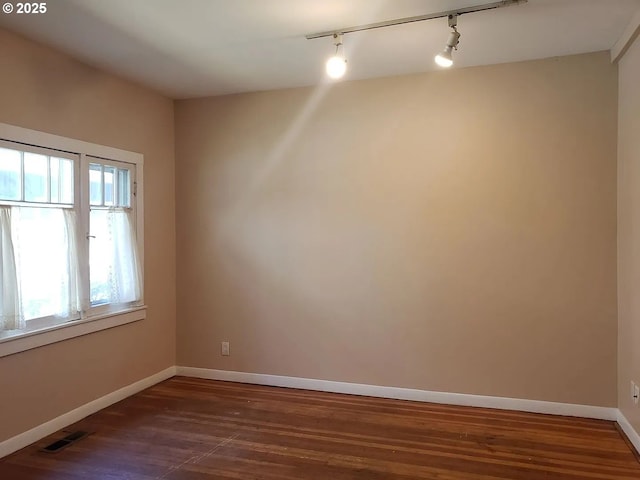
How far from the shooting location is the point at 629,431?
3.02 metres

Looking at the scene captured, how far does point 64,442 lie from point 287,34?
303 centimetres

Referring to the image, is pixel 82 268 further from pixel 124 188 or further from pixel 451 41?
pixel 451 41

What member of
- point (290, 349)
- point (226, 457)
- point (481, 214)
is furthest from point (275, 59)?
point (226, 457)

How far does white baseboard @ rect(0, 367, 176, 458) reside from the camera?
292cm

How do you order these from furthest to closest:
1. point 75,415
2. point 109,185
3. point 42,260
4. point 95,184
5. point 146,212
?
point 146,212 → point 109,185 → point 95,184 → point 75,415 → point 42,260

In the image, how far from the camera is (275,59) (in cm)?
342

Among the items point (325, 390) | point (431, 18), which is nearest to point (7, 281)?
point (325, 390)

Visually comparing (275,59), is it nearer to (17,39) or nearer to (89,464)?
(17,39)

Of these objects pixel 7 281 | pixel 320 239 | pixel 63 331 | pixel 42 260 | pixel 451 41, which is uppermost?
pixel 451 41

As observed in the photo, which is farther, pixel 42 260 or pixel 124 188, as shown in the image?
pixel 124 188

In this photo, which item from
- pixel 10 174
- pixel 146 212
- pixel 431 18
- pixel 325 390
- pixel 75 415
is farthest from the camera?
pixel 146 212

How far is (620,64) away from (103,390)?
450 cm

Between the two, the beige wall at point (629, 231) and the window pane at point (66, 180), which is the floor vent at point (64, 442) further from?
the beige wall at point (629, 231)

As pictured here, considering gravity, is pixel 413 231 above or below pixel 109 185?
below
